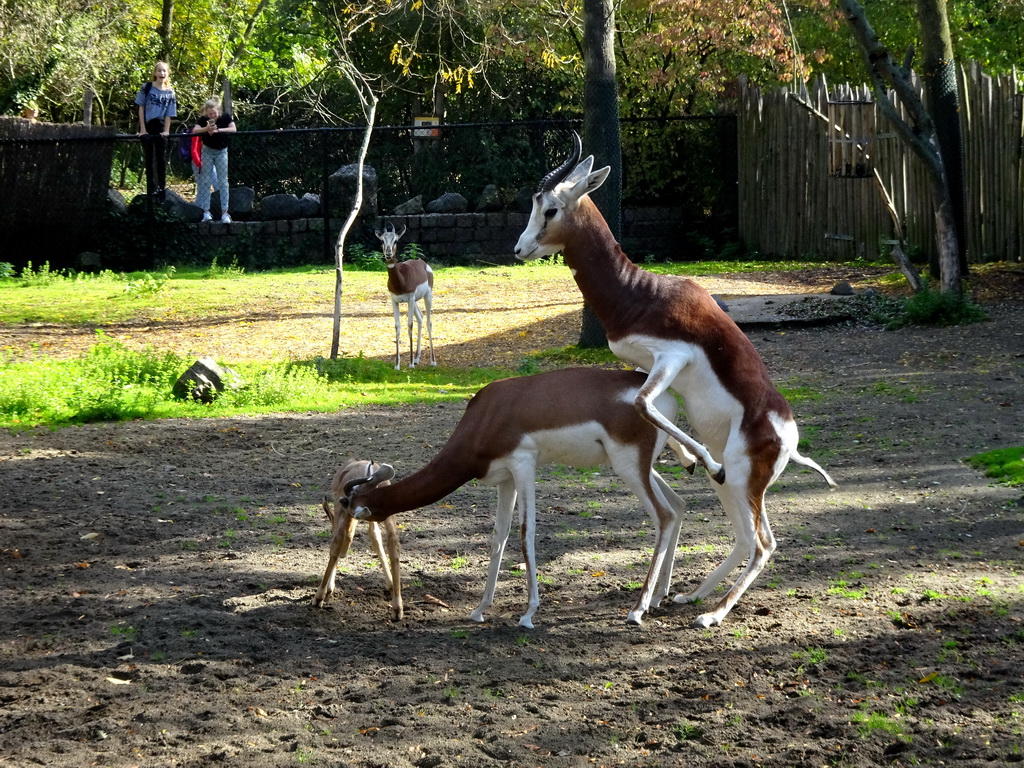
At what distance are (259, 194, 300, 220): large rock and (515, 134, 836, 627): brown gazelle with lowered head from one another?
57.4ft

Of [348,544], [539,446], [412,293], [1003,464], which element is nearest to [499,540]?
[539,446]

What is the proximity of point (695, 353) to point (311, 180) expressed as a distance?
19218mm

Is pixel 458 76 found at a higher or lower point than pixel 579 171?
higher

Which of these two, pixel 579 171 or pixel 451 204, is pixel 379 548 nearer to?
pixel 579 171

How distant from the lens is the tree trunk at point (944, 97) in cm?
1498

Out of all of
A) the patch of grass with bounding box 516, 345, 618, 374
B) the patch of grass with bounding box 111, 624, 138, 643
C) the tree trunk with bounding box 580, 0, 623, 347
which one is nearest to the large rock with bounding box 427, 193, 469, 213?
the tree trunk with bounding box 580, 0, 623, 347

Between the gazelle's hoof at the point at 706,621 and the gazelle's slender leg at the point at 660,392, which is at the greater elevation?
the gazelle's slender leg at the point at 660,392

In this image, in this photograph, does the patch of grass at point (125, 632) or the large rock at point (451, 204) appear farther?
the large rock at point (451, 204)

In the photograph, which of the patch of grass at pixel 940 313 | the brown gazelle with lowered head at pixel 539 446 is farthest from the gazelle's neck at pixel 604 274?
the patch of grass at pixel 940 313

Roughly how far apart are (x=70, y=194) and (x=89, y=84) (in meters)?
6.40

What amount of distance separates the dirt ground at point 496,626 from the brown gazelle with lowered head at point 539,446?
1.82ft

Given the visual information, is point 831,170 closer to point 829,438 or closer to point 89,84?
point 829,438

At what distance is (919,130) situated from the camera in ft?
46.5

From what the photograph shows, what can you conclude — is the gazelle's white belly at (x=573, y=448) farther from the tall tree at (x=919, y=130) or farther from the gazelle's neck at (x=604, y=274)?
the tall tree at (x=919, y=130)
